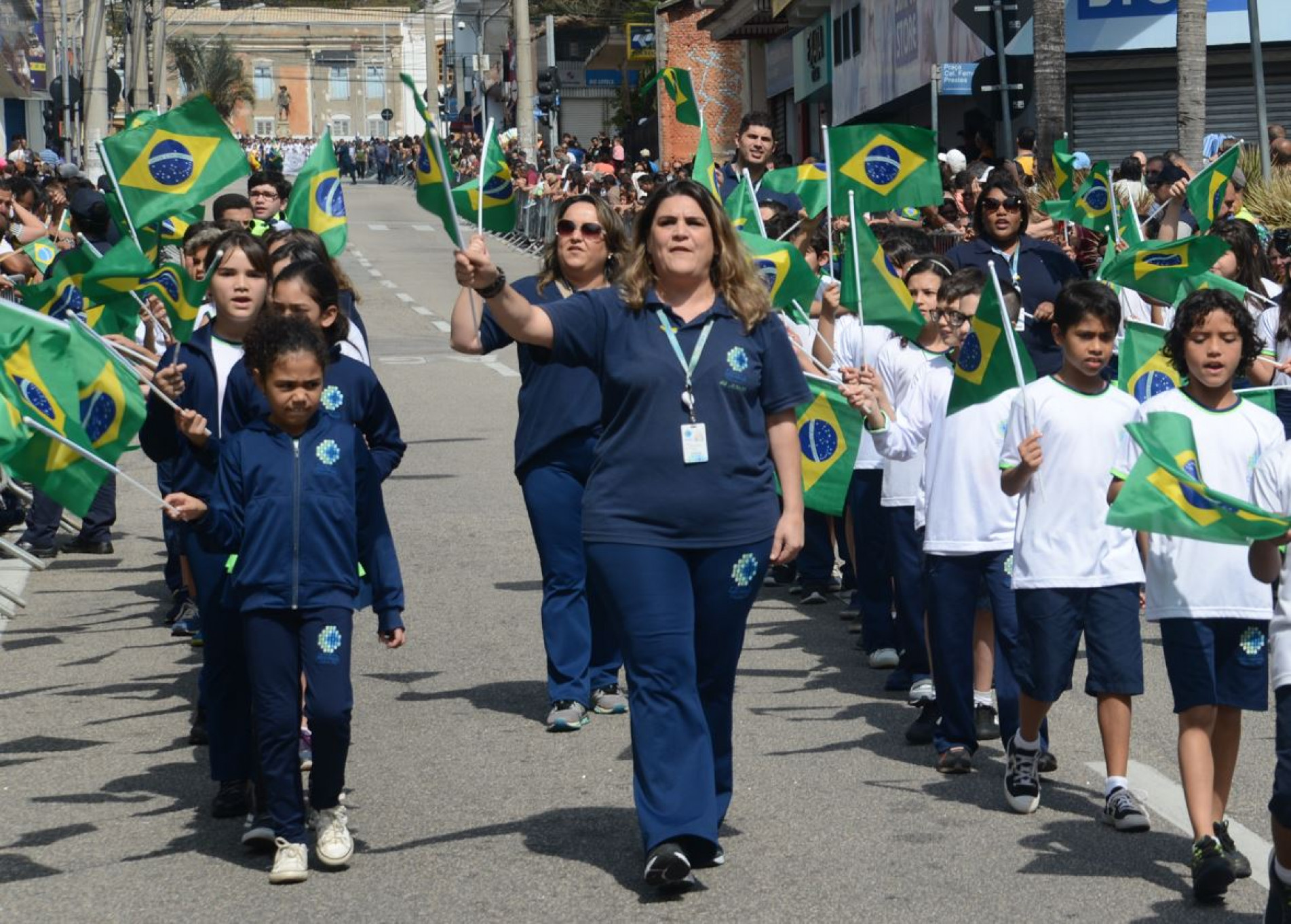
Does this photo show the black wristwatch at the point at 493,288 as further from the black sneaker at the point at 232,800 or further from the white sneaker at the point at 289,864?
the black sneaker at the point at 232,800

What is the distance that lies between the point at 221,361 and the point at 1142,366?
3.28 m

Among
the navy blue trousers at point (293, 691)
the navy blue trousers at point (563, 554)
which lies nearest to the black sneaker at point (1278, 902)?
the navy blue trousers at point (293, 691)

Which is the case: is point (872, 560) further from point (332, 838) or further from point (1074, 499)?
point (332, 838)

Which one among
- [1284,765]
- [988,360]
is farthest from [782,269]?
[1284,765]

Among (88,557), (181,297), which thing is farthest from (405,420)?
(181,297)

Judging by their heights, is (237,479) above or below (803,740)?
above

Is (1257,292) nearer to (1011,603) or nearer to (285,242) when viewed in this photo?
(1011,603)

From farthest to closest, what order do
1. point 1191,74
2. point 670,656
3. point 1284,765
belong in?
point 1191,74 < point 670,656 < point 1284,765

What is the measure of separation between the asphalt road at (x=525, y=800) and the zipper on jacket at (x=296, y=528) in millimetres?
794

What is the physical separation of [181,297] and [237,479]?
185cm

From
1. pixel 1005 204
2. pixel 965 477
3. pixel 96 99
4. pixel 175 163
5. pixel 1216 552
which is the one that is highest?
pixel 96 99

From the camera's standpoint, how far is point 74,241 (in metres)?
14.4

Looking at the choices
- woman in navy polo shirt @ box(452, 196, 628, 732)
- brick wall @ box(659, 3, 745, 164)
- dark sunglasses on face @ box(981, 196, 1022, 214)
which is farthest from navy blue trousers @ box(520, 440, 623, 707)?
brick wall @ box(659, 3, 745, 164)

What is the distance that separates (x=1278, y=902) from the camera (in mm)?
5082
